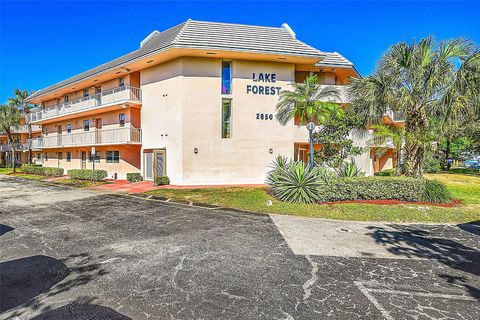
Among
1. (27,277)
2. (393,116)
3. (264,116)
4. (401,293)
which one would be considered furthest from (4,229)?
(393,116)

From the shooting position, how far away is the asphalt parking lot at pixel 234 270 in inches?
143

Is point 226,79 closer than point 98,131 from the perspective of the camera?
Yes

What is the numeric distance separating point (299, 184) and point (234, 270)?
7120 millimetres

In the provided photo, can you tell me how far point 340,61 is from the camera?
2020 cm

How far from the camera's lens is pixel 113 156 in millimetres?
22578

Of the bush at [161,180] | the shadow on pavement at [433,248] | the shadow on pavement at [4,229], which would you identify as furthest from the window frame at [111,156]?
the shadow on pavement at [433,248]

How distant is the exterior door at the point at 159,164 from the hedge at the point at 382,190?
12047 millimetres

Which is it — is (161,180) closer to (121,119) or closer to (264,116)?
(121,119)

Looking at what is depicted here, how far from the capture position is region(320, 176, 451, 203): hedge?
11.0 m

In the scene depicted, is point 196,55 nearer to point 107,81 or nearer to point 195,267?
point 107,81

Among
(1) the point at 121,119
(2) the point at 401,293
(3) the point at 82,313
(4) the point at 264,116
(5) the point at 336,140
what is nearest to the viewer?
(3) the point at 82,313

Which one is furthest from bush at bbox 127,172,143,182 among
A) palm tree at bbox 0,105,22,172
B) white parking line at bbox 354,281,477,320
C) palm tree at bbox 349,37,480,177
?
palm tree at bbox 0,105,22,172

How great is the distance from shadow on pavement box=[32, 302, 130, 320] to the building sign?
1620cm

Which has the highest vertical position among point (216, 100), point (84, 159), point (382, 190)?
point (216, 100)
